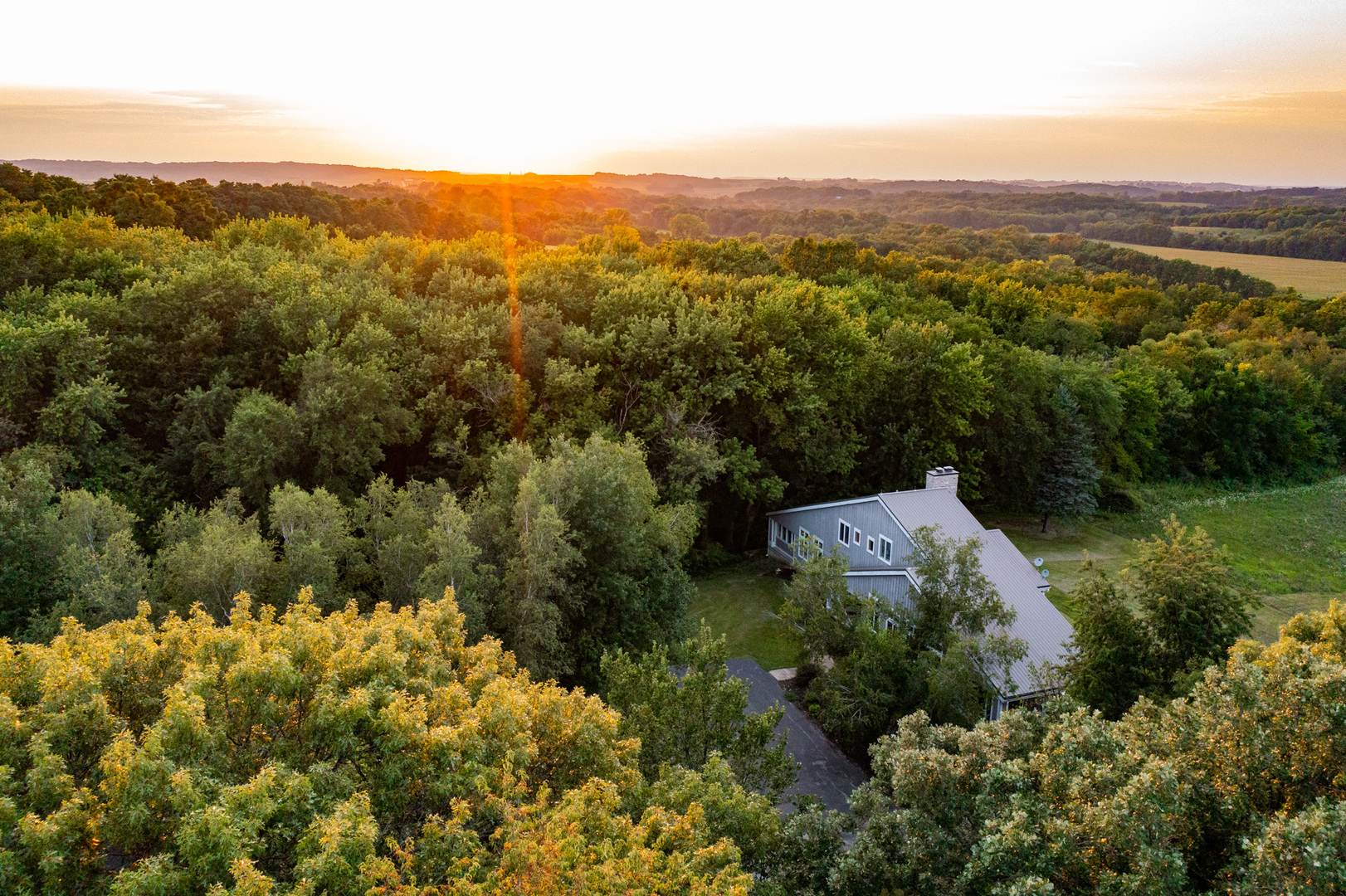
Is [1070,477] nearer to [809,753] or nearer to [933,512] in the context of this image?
[933,512]

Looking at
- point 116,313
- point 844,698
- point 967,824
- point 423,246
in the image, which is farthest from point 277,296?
point 967,824

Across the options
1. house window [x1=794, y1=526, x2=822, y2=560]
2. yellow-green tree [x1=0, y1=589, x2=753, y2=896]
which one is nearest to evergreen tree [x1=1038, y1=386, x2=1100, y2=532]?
house window [x1=794, y1=526, x2=822, y2=560]

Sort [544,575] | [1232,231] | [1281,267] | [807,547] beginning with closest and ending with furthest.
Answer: [544,575] < [807,547] < [1281,267] < [1232,231]

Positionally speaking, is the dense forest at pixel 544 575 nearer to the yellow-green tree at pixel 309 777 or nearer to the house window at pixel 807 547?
the yellow-green tree at pixel 309 777

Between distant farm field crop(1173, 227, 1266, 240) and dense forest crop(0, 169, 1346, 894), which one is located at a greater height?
distant farm field crop(1173, 227, 1266, 240)

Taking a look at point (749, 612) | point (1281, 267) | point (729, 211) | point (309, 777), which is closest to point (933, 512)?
point (749, 612)

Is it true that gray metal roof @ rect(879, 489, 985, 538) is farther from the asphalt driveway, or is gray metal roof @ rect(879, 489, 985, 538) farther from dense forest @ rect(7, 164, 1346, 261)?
dense forest @ rect(7, 164, 1346, 261)

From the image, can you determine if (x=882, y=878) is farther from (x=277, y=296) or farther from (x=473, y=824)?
(x=277, y=296)
